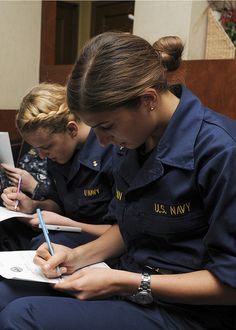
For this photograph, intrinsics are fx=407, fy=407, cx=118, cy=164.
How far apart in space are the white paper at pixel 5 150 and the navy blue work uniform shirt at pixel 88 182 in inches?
12.4

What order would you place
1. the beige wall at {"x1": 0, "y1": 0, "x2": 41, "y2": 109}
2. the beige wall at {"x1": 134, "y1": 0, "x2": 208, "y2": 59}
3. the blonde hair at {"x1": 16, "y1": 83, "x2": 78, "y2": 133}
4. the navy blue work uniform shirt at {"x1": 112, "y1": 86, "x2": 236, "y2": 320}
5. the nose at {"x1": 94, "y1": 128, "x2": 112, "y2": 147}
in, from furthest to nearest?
the beige wall at {"x1": 0, "y1": 0, "x2": 41, "y2": 109} < the beige wall at {"x1": 134, "y1": 0, "x2": 208, "y2": 59} < the blonde hair at {"x1": 16, "y1": 83, "x2": 78, "y2": 133} < the nose at {"x1": 94, "y1": 128, "x2": 112, "y2": 147} < the navy blue work uniform shirt at {"x1": 112, "y1": 86, "x2": 236, "y2": 320}

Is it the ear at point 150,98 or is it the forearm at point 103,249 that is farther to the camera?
the forearm at point 103,249

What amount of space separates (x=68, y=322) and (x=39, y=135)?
702mm

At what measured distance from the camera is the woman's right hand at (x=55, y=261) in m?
0.94

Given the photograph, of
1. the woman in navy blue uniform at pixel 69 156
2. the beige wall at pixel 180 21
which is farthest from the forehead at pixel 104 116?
the beige wall at pixel 180 21

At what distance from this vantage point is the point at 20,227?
1561 mm

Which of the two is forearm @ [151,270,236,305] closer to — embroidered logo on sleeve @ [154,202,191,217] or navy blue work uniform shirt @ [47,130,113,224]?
embroidered logo on sleeve @ [154,202,191,217]

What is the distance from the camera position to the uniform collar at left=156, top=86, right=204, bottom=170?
2.81 feet

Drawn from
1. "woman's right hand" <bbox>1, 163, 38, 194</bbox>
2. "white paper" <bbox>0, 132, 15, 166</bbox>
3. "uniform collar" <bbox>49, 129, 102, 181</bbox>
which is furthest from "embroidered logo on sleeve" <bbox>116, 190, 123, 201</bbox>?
"white paper" <bbox>0, 132, 15, 166</bbox>

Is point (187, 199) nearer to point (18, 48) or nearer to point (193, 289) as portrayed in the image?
point (193, 289)

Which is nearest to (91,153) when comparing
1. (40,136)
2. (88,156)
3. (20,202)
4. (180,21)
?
(88,156)

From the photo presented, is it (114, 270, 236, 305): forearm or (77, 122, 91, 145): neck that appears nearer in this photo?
(114, 270, 236, 305): forearm

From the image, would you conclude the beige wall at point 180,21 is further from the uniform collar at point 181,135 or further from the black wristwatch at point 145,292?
the black wristwatch at point 145,292

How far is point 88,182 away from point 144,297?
61cm
